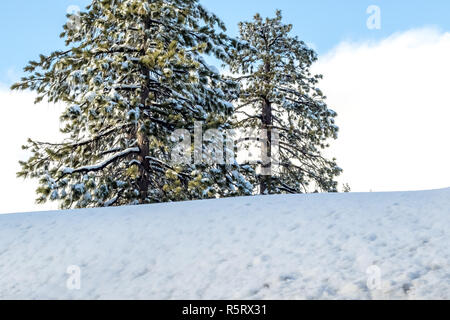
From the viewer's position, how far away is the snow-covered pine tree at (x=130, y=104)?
34.6ft

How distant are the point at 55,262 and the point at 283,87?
14.3 m

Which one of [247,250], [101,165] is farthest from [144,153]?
[247,250]

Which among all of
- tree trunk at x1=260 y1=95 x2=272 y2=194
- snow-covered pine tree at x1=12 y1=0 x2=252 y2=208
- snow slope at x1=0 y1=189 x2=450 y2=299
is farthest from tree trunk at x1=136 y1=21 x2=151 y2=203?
tree trunk at x1=260 y1=95 x2=272 y2=194

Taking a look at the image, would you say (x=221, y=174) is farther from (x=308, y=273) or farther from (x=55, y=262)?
(x=308, y=273)

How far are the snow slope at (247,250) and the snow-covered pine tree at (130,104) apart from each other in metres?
4.23

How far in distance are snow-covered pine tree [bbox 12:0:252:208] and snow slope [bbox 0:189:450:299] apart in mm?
4227

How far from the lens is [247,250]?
467 cm

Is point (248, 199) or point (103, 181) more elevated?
point (103, 181)

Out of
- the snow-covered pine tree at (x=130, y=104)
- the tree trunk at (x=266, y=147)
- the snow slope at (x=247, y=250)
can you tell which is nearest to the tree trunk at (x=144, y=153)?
the snow-covered pine tree at (x=130, y=104)

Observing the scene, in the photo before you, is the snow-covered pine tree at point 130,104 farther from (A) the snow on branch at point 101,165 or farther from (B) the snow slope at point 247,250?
(B) the snow slope at point 247,250

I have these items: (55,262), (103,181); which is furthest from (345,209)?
(103,181)

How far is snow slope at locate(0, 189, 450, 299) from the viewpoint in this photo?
3.94 meters

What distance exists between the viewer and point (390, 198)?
5992 millimetres
